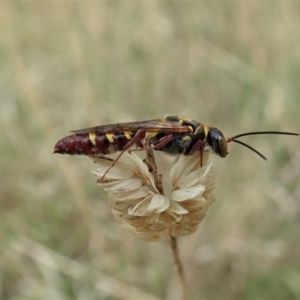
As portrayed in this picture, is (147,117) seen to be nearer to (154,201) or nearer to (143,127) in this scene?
(143,127)

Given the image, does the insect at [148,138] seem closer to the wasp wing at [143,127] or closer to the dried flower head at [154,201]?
the wasp wing at [143,127]

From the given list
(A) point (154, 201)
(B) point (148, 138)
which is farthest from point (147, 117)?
(A) point (154, 201)

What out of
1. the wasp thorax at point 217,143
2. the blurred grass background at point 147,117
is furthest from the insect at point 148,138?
the blurred grass background at point 147,117

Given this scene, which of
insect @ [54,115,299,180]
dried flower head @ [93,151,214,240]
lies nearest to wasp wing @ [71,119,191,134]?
insect @ [54,115,299,180]

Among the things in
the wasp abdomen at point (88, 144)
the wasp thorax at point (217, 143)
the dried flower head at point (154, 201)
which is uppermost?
the wasp thorax at point (217, 143)

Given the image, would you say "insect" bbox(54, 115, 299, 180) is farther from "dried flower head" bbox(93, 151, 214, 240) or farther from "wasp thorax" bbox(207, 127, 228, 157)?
"dried flower head" bbox(93, 151, 214, 240)

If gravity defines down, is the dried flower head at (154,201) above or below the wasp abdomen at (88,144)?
below
